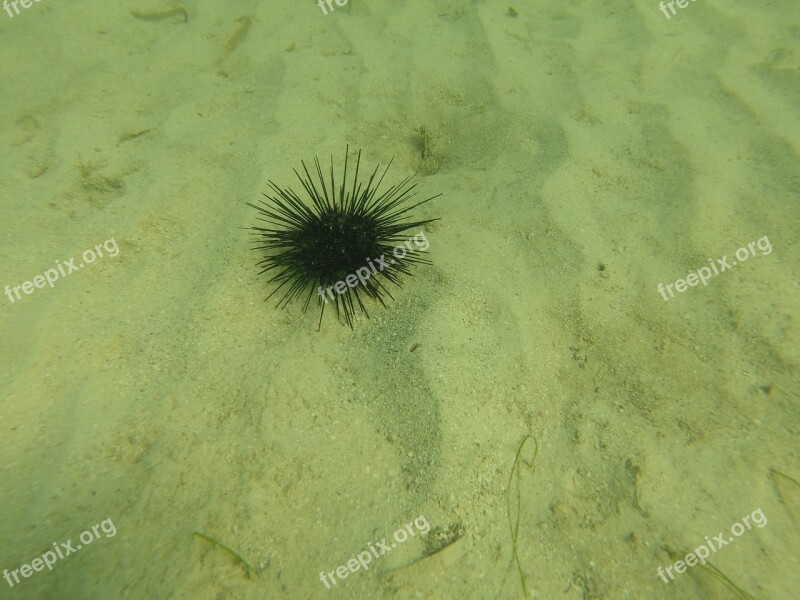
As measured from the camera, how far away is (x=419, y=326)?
263cm

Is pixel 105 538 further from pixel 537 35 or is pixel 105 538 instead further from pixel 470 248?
pixel 537 35

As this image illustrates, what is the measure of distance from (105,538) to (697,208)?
4040mm

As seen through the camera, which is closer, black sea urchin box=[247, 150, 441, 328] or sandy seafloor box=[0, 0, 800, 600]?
sandy seafloor box=[0, 0, 800, 600]

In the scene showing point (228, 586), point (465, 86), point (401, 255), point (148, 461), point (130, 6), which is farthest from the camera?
point (130, 6)

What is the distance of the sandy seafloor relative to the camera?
2016 millimetres

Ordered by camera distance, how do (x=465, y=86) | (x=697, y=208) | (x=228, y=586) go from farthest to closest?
(x=465, y=86)
(x=697, y=208)
(x=228, y=586)

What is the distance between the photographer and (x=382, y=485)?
215cm

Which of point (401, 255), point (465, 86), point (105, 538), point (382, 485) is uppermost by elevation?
point (465, 86)

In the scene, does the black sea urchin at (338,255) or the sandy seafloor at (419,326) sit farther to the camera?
the black sea urchin at (338,255)

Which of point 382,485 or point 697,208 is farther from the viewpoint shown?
point 697,208

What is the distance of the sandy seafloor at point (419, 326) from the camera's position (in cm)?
202

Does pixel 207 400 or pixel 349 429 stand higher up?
pixel 207 400

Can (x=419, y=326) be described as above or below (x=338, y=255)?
below

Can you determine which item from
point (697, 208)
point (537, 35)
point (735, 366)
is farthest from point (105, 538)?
point (537, 35)
